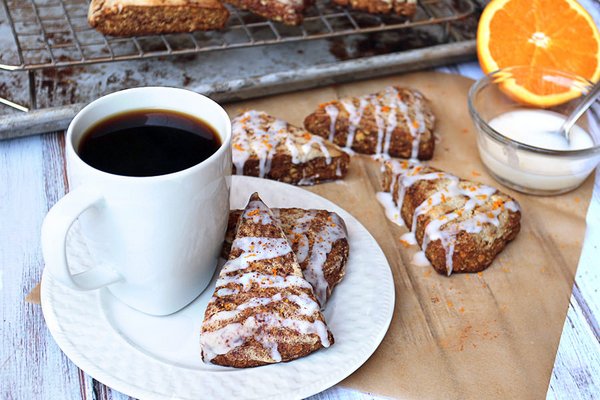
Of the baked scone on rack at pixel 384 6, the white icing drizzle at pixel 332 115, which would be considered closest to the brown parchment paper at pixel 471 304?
the white icing drizzle at pixel 332 115

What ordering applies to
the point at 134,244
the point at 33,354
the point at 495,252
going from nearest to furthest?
1. the point at 134,244
2. the point at 33,354
3. the point at 495,252

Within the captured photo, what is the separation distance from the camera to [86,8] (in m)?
2.47

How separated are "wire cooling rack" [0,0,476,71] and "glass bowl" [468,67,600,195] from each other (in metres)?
0.32

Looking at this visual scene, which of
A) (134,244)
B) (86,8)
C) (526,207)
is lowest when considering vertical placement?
(526,207)

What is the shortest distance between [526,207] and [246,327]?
41.3 inches

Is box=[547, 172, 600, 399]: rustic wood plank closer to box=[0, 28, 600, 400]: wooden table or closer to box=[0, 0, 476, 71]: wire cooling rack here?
box=[0, 28, 600, 400]: wooden table

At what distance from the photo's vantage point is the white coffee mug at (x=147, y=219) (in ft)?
4.09

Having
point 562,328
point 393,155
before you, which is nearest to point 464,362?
point 562,328

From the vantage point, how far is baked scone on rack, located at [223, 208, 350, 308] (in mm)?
1529

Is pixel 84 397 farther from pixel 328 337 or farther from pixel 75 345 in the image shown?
pixel 328 337

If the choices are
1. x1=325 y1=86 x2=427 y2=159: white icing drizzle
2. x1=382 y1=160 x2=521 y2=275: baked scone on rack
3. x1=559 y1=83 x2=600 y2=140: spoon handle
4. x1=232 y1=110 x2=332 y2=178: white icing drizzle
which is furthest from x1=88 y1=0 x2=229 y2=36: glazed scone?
x1=559 y1=83 x2=600 y2=140: spoon handle

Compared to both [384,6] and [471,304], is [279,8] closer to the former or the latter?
[384,6]

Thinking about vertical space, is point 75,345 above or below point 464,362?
above

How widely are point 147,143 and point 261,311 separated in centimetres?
40
